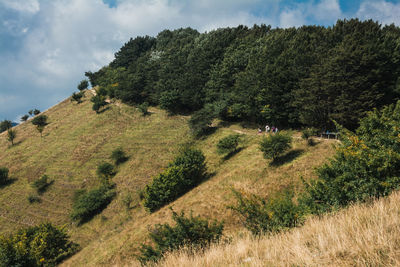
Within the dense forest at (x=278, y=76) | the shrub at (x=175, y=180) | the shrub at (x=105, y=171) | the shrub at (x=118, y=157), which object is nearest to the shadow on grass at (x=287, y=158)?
the dense forest at (x=278, y=76)

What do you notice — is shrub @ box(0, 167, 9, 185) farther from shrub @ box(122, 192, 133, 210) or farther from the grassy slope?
shrub @ box(122, 192, 133, 210)

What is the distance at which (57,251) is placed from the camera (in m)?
21.5

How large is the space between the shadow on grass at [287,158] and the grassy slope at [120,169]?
12.1 inches

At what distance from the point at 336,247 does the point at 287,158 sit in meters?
22.5

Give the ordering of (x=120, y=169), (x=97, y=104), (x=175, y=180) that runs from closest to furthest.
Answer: (x=175, y=180), (x=120, y=169), (x=97, y=104)

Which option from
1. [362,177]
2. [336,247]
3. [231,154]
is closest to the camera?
[336,247]

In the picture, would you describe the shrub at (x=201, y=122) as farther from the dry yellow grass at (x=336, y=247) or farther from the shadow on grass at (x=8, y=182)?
the shadow on grass at (x=8, y=182)

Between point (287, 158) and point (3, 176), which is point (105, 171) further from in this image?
point (287, 158)

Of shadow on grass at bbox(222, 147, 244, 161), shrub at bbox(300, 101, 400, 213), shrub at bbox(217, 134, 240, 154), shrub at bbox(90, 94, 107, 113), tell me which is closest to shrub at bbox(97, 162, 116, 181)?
shrub at bbox(217, 134, 240, 154)

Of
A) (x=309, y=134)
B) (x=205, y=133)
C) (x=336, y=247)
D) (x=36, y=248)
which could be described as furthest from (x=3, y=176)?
(x=309, y=134)

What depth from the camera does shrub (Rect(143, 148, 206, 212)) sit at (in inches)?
1014

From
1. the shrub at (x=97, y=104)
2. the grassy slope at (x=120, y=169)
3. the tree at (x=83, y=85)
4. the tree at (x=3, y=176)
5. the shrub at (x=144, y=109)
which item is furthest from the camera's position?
the tree at (x=83, y=85)

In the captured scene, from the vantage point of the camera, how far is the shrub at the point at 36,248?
1743cm

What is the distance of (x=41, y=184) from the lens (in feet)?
118
